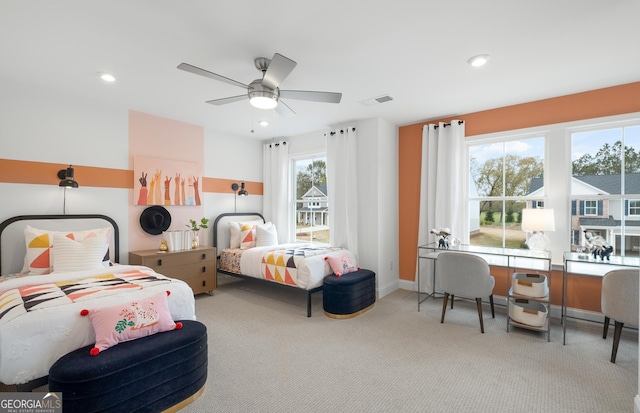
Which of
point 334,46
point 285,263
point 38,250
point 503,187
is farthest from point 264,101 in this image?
point 503,187

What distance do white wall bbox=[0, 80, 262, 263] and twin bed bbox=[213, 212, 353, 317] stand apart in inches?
55.9

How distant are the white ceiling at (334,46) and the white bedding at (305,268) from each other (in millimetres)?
2025

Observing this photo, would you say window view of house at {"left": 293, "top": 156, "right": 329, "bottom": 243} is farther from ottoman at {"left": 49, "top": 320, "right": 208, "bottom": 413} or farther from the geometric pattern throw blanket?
ottoman at {"left": 49, "top": 320, "right": 208, "bottom": 413}

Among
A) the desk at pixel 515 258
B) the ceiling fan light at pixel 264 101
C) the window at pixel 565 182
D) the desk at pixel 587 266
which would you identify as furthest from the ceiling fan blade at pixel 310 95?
the desk at pixel 587 266

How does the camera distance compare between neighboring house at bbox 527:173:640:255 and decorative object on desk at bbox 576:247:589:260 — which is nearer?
decorative object on desk at bbox 576:247:589:260

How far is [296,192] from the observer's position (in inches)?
222

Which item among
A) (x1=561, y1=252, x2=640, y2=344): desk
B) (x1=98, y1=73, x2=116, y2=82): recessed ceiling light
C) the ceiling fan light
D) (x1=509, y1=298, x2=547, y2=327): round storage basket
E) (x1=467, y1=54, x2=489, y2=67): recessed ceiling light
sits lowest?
(x1=509, y1=298, x2=547, y2=327): round storage basket

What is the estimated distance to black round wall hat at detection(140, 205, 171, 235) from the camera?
4.14 m

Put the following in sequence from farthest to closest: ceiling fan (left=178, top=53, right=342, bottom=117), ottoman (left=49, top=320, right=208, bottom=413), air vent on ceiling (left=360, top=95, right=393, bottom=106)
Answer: air vent on ceiling (left=360, top=95, right=393, bottom=106) → ceiling fan (left=178, top=53, right=342, bottom=117) → ottoman (left=49, top=320, right=208, bottom=413)

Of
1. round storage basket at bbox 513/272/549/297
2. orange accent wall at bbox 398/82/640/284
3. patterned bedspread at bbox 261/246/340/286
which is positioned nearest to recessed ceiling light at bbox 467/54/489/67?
orange accent wall at bbox 398/82/640/284

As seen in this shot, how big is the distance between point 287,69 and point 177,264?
3.02 m

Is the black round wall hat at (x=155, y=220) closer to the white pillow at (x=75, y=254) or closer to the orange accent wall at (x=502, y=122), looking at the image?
the white pillow at (x=75, y=254)

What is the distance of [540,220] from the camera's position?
3227 millimetres

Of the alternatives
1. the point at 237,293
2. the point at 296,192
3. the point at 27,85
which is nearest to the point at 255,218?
the point at 296,192
